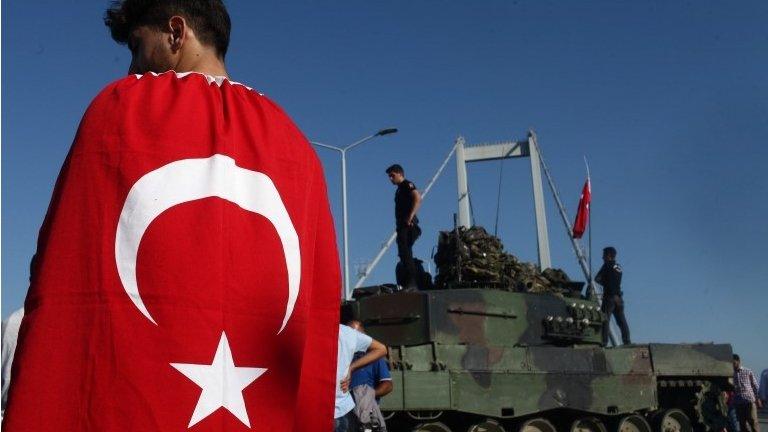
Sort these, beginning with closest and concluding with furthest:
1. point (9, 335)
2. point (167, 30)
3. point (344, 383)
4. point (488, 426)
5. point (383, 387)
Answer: point (167, 30)
point (9, 335)
point (344, 383)
point (383, 387)
point (488, 426)

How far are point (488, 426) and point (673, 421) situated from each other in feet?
14.5

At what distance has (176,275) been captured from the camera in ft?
5.55

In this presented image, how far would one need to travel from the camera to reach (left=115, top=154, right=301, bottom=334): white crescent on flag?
1.68 meters

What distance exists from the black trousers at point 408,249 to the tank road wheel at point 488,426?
79.1 inches

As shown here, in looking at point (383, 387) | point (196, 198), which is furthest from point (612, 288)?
point (196, 198)

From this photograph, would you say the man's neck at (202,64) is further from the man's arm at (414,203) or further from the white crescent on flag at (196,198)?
the man's arm at (414,203)

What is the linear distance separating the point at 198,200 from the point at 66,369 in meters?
0.39

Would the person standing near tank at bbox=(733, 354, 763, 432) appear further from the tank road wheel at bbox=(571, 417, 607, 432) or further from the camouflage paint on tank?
the tank road wheel at bbox=(571, 417, 607, 432)

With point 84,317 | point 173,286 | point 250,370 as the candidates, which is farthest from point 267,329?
point 84,317

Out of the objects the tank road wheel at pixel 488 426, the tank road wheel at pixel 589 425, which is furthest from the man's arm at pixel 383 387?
the tank road wheel at pixel 589 425

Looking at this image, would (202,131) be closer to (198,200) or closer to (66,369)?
(198,200)

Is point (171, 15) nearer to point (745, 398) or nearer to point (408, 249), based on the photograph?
point (408, 249)

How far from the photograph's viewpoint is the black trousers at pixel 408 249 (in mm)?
12078

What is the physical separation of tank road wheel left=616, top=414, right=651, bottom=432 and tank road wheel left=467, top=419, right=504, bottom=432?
2781 millimetres
